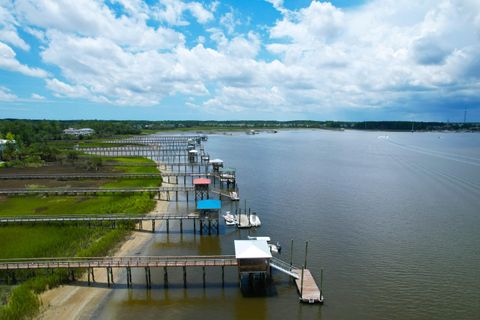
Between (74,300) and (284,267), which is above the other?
(284,267)

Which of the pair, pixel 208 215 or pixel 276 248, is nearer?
pixel 276 248

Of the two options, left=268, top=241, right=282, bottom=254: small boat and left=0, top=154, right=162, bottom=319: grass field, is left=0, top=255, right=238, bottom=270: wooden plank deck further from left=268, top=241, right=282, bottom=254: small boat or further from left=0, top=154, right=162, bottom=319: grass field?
left=268, top=241, right=282, bottom=254: small boat

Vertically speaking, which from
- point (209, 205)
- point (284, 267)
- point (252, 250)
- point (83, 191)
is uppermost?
point (209, 205)

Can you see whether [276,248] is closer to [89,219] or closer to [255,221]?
[255,221]

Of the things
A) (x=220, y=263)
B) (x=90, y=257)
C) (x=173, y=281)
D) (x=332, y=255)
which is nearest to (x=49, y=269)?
(x=90, y=257)

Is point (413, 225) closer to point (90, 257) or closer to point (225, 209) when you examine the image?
point (225, 209)

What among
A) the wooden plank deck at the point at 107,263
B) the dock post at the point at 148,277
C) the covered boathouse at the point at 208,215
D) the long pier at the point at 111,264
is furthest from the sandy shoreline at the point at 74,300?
the covered boathouse at the point at 208,215

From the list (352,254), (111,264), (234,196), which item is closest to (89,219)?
(111,264)
